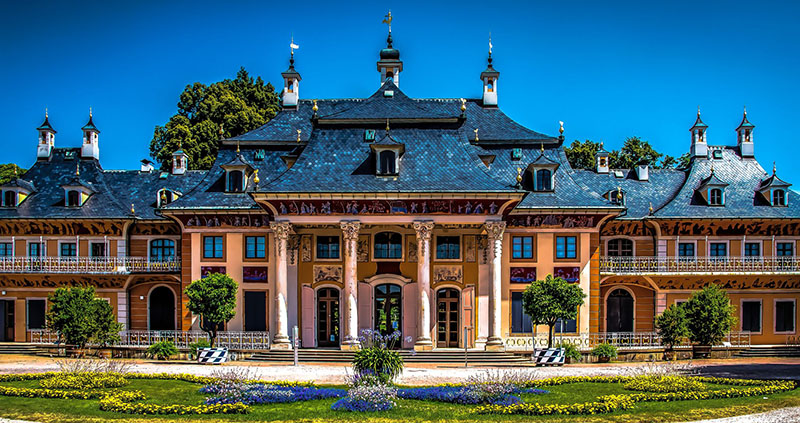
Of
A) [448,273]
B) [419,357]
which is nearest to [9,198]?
[448,273]

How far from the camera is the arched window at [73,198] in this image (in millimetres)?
44719

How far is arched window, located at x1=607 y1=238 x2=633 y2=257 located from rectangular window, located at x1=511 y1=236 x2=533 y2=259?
691cm

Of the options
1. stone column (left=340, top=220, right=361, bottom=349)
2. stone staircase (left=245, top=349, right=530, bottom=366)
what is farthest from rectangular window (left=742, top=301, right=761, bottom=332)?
stone column (left=340, top=220, right=361, bottom=349)

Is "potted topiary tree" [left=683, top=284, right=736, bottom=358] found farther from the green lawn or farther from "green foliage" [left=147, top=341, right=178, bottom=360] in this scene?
"green foliage" [left=147, top=341, right=178, bottom=360]

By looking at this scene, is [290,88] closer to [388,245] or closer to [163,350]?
[388,245]

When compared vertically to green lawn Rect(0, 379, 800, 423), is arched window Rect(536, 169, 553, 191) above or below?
above

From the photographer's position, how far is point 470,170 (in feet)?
125

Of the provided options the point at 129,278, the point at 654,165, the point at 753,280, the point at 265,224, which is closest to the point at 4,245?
the point at 129,278

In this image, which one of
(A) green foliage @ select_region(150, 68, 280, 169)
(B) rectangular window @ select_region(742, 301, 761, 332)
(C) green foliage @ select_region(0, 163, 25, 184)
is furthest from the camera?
(C) green foliage @ select_region(0, 163, 25, 184)

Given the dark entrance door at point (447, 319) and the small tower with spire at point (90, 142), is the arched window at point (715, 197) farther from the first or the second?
the small tower with spire at point (90, 142)

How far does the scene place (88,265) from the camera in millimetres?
43562

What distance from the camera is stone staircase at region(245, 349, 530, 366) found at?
36.4 meters

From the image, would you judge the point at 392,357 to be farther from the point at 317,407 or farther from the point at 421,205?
the point at 421,205

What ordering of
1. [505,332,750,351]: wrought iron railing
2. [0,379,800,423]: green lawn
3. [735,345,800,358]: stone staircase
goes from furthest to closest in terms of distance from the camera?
[735,345,800,358]: stone staircase, [505,332,750,351]: wrought iron railing, [0,379,800,423]: green lawn
